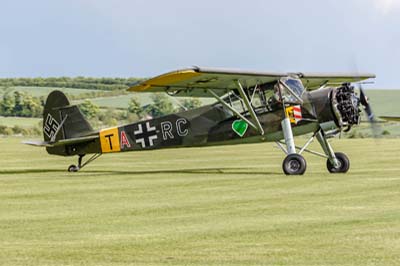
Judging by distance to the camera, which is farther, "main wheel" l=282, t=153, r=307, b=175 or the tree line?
the tree line

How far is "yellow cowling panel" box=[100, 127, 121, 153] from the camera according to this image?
78.9 feet

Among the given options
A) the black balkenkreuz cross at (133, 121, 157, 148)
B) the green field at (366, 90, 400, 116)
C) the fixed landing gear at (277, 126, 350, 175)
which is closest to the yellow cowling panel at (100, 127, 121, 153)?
the black balkenkreuz cross at (133, 121, 157, 148)

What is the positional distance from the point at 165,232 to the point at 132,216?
72.9 inches

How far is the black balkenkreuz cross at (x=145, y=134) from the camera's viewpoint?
23.3m

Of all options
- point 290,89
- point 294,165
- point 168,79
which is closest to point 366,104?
point 290,89

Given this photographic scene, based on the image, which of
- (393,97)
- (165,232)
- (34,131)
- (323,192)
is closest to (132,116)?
(34,131)

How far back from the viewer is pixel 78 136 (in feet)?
81.3

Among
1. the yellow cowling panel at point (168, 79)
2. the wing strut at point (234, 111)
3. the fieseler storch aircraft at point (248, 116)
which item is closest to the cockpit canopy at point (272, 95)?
the fieseler storch aircraft at point (248, 116)

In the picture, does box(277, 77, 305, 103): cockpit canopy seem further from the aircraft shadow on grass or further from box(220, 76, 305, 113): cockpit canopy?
the aircraft shadow on grass

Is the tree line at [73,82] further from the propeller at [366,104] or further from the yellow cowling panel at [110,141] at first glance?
the propeller at [366,104]

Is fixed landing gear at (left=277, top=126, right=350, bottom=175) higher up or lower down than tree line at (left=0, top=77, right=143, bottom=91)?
higher up

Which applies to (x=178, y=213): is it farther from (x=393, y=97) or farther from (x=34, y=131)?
(x=393, y=97)

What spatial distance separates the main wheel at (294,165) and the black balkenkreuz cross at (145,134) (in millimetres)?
4122

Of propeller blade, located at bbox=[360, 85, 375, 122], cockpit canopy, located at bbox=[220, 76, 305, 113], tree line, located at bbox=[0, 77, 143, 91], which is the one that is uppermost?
cockpit canopy, located at bbox=[220, 76, 305, 113]
